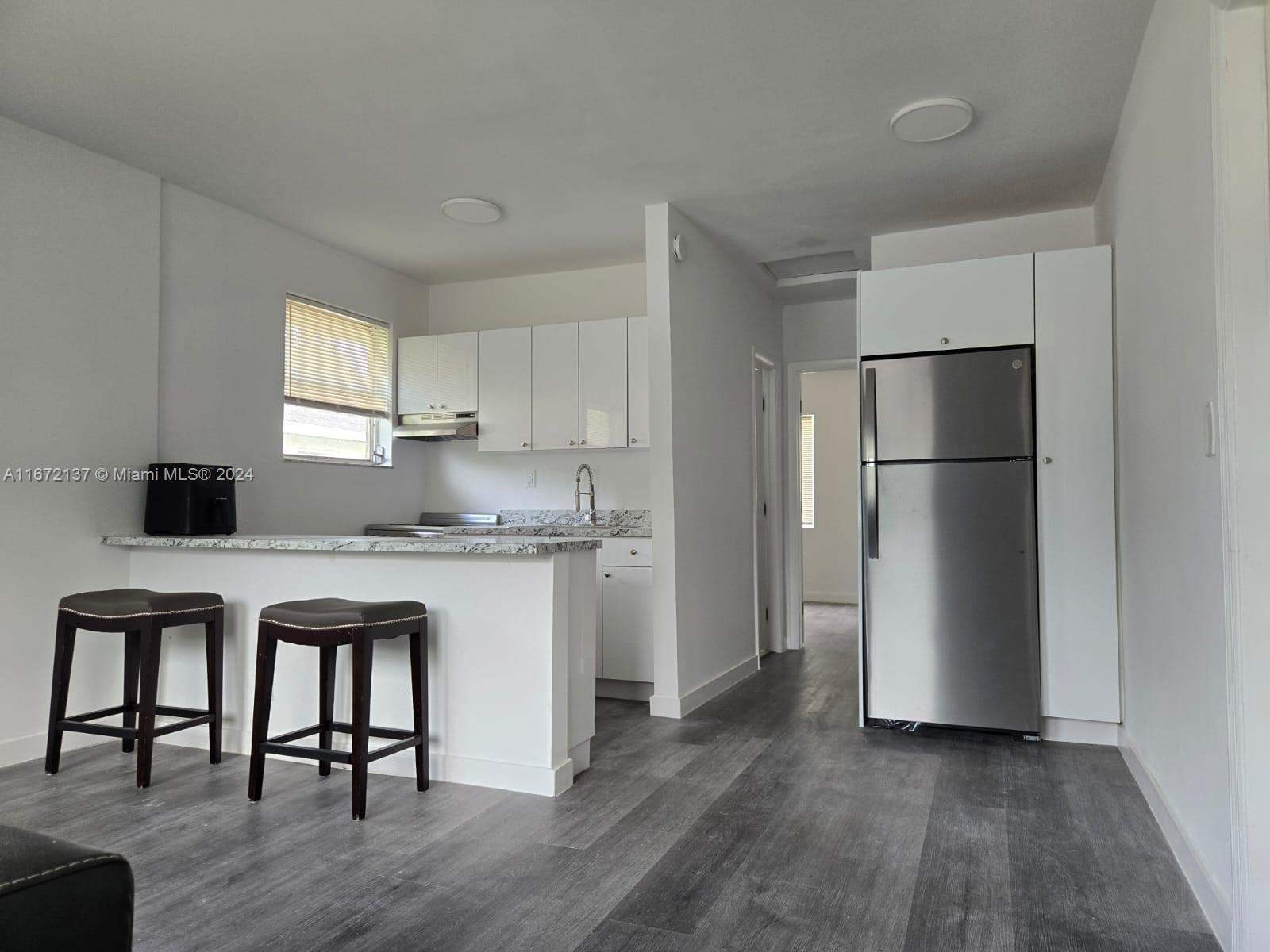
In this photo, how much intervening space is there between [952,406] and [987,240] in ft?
4.33

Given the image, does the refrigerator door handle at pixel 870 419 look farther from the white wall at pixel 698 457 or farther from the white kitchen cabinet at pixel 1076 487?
the white wall at pixel 698 457

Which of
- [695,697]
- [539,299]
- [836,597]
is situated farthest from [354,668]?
[836,597]

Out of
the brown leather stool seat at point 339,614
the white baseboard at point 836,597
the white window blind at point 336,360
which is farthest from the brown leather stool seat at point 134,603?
the white baseboard at point 836,597

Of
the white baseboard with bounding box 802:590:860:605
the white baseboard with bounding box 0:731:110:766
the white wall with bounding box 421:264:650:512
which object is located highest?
the white wall with bounding box 421:264:650:512

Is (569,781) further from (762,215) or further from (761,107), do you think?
(762,215)

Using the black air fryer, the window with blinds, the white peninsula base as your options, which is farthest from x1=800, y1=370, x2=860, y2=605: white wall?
the black air fryer

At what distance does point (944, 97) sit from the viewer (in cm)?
315

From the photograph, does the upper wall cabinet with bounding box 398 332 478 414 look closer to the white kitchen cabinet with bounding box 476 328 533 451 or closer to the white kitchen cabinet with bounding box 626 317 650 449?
the white kitchen cabinet with bounding box 476 328 533 451

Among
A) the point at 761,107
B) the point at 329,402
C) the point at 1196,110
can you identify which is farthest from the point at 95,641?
the point at 1196,110

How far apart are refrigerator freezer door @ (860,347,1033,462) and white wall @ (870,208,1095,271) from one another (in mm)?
973

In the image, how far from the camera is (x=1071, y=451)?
3.62 metres

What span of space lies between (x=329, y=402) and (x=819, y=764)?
3406 mm

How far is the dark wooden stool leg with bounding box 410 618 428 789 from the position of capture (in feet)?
9.68

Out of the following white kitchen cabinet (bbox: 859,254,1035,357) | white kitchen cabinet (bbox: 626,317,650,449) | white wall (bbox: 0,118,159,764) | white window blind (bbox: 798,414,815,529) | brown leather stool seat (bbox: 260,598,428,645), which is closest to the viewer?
brown leather stool seat (bbox: 260,598,428,645)
